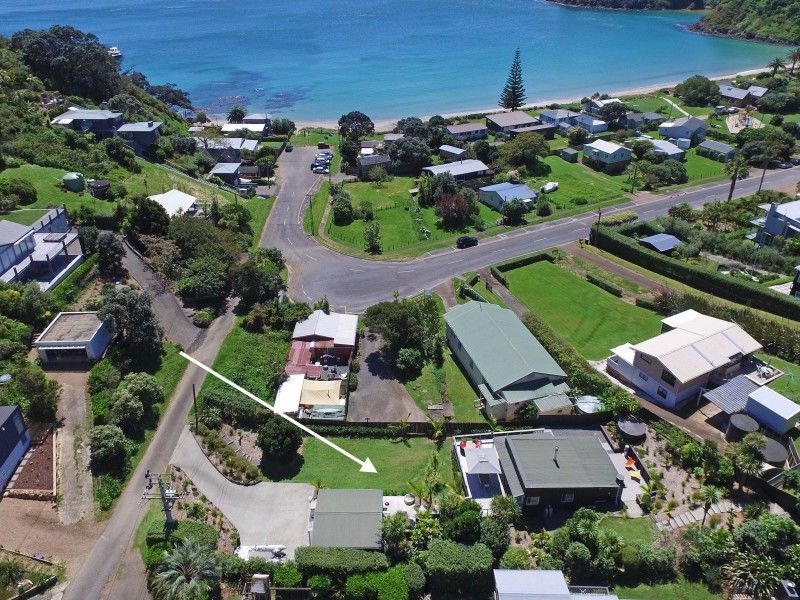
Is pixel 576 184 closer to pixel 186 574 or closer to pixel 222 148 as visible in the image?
pixel 222 148

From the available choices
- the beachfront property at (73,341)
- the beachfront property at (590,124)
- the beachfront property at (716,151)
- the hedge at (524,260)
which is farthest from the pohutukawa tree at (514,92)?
the beachfront property at (73,341)

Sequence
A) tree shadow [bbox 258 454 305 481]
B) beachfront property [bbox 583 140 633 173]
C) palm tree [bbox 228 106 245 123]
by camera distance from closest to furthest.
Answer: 1. tree shadow [bbox 258 454 305 481]
2. beachfront property [bbox 583 140 633 173]
3. palm tree [bbox 228 106 245 123]

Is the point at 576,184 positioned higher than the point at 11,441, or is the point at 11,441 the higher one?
the point at 11,441

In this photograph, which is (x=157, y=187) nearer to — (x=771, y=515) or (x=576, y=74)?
(x=771, y=515)

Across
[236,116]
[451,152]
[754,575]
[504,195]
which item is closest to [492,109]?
[451,152]

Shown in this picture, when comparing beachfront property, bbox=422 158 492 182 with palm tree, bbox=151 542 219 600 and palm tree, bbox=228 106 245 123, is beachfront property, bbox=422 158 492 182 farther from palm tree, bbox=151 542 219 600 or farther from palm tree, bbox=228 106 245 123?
palm tree, bbox=151 542 219 600

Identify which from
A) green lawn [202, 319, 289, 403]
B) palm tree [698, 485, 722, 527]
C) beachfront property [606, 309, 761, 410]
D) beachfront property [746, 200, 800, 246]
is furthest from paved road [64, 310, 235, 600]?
beachfront property [746, 200, 800, 246]

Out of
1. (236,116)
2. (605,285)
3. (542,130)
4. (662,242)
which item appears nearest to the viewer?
(605,285)
